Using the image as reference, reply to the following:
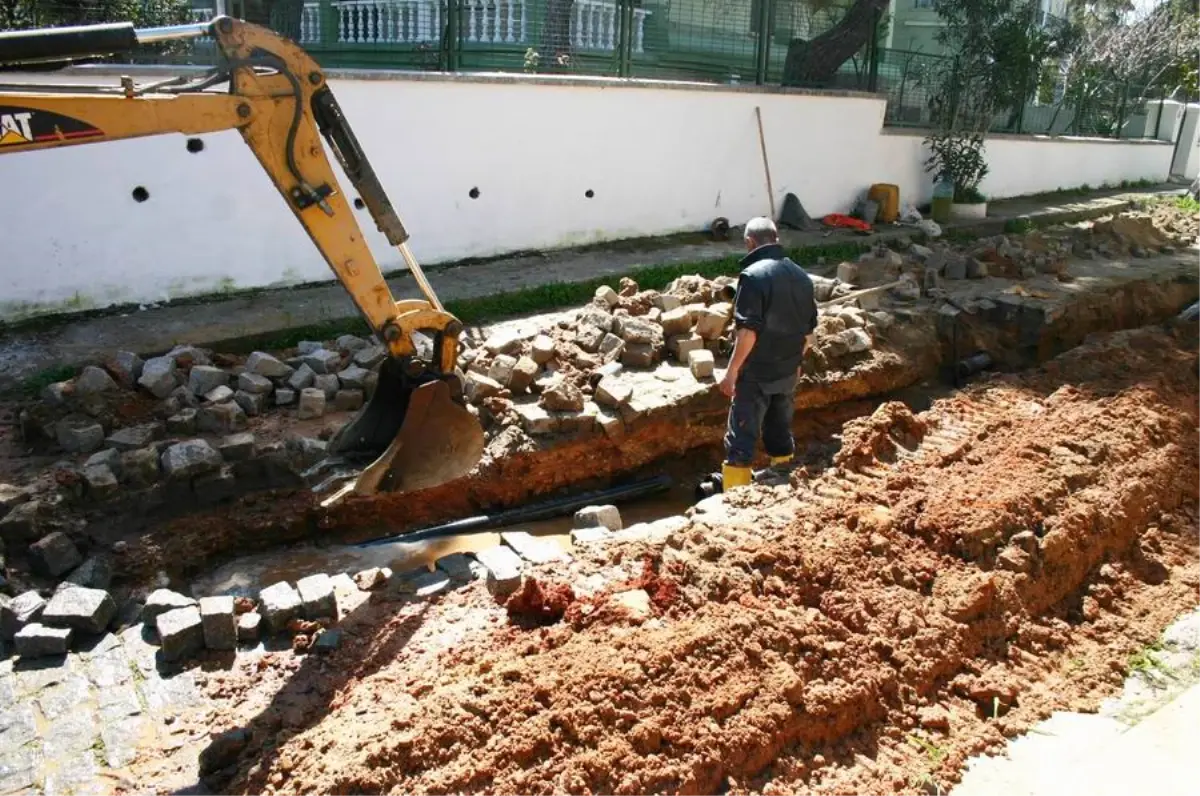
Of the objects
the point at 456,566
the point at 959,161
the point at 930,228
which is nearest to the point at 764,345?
the point at 456,566

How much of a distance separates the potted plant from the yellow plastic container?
1366mm

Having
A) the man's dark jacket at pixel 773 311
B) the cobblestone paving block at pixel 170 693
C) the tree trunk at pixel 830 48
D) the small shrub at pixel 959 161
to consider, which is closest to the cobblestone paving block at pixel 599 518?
the man's dark jacket at pixel 773 311

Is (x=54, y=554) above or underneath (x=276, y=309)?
underneath

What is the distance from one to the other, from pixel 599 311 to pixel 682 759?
5.40 m

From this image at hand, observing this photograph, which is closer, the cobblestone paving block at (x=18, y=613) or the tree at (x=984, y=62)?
the cobblestone paving block at (x=18, y=613)

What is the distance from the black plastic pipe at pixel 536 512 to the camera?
22.7 feet

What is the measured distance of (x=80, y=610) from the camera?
5109 millimetres

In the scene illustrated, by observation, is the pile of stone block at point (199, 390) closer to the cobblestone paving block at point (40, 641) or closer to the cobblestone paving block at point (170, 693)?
the cobblestone paving block at point (40, 641)

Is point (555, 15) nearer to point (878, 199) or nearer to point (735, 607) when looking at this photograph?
point (878, 199)

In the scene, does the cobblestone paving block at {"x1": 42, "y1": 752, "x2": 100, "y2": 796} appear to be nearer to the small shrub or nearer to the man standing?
the man standing

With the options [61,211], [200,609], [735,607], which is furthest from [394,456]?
[61,211]

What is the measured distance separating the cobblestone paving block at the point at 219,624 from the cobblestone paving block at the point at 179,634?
38 millimetres

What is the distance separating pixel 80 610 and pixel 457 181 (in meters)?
7.37

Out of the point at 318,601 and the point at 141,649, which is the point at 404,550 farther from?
the point at 141,649
